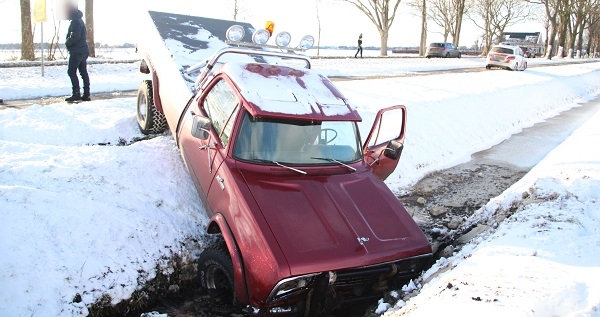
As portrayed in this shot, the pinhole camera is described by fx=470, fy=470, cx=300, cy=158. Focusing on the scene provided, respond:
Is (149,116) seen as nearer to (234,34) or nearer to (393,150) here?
(234,34)

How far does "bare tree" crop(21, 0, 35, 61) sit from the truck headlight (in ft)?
53.0

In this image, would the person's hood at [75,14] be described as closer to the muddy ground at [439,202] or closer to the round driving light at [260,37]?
the round driving light at [260,37]

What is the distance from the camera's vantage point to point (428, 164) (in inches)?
333

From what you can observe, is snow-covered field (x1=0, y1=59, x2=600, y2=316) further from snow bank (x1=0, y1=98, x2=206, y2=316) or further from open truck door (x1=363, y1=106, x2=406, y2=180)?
open truck door (x1=363, y1=106, x2=406, y2=180)

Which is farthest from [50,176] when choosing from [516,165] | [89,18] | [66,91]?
[89,18]

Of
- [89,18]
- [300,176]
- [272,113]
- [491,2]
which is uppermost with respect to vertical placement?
[491,2]

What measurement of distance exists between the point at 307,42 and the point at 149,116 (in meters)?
2.59

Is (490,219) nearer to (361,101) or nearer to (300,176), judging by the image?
(300,176)

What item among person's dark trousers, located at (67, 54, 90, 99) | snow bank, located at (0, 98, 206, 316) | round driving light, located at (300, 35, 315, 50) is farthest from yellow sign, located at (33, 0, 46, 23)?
round driving light, located at (300, 35, 315, 50)

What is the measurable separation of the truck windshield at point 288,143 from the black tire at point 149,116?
3084 millimetres

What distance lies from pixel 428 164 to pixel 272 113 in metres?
5.07

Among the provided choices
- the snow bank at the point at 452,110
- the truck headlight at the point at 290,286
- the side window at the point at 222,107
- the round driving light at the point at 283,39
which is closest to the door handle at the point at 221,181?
the side window at the point at 222,107

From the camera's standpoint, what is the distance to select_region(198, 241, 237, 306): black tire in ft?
12.5

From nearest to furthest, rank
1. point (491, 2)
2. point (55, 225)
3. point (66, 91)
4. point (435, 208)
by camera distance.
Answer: point (55, 225) < point (435, 208) < point (66, 91) < point (491, 2)
